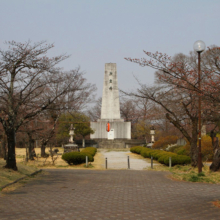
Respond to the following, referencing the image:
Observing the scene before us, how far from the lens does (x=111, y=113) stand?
1953 inches

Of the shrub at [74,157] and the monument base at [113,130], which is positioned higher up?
the monument base at [113,130]

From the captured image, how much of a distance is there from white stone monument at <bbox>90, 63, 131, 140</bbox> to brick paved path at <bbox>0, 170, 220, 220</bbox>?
1443 inches

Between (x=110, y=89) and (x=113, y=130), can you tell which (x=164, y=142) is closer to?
(x=110, y=89)

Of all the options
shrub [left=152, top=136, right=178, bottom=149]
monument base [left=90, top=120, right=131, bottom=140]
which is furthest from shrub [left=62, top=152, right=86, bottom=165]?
monument base [left=90, top=120, right=131, bottom=140]

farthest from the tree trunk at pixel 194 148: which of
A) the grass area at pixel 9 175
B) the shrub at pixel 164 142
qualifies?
the shrub at pixel 164 142

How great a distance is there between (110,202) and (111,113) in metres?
41.3

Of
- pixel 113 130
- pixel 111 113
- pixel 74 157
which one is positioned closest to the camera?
pixel 74 157

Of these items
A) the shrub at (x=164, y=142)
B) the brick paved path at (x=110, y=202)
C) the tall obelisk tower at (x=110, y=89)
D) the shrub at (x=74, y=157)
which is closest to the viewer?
the brick paved path at (x=110, y=202)

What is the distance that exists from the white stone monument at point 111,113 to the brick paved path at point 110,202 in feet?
120

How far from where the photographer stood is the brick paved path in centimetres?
683

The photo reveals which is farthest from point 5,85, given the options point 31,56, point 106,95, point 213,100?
point 106,95

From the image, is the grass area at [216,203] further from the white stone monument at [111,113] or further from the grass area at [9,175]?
the white stone monument at [111,113]

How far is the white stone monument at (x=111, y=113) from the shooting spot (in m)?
48.0

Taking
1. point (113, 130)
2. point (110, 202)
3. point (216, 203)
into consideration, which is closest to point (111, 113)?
point (113, 130)
